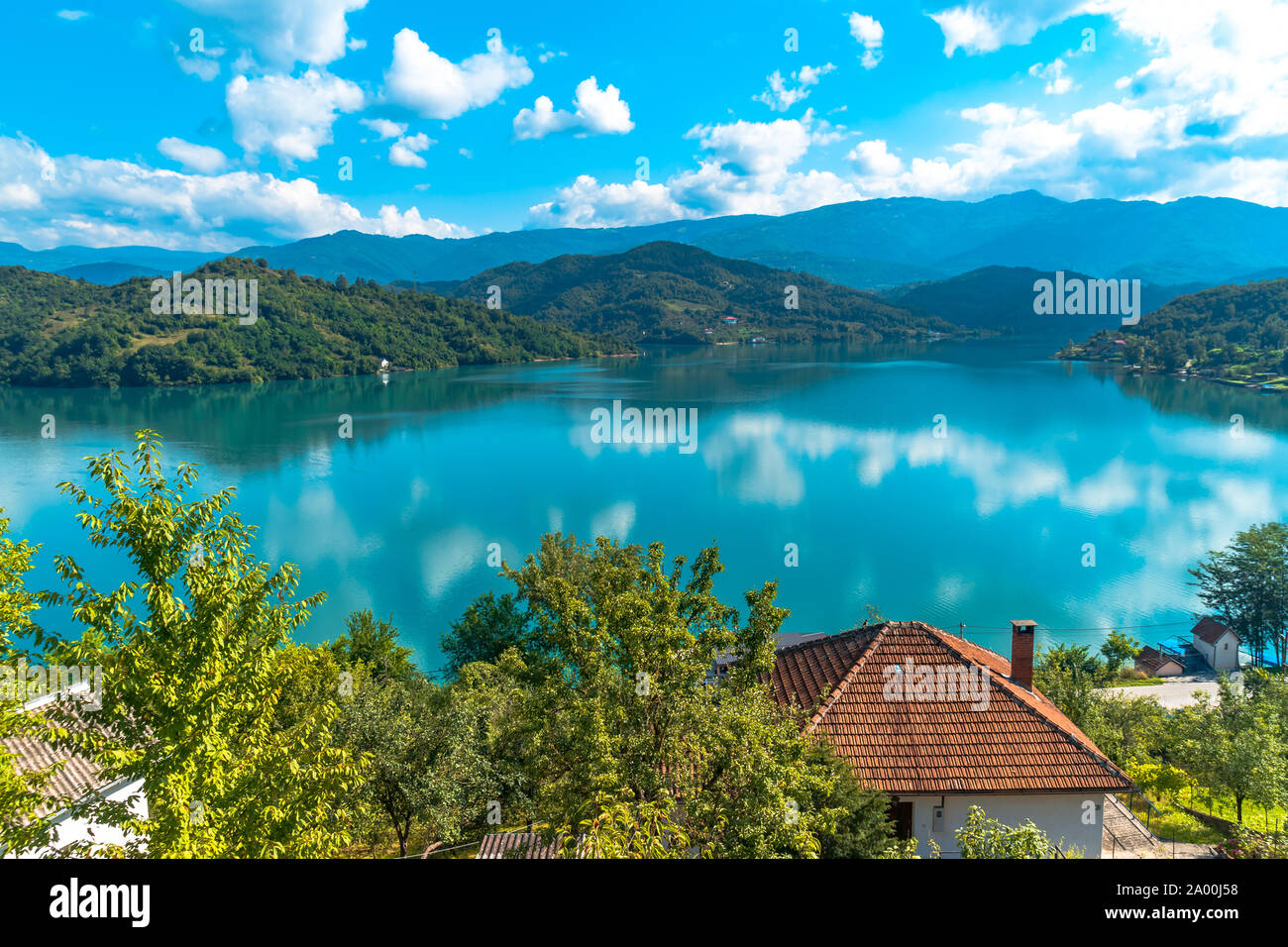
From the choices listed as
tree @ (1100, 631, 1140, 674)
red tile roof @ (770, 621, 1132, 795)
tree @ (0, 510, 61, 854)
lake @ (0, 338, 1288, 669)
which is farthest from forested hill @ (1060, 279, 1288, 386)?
tree @ (0, 510, 61, 854)

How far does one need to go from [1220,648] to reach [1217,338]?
4874 inches

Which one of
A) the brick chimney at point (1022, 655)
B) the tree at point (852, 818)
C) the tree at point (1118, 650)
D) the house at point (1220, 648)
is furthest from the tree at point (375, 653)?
the house at point (1220, 648)

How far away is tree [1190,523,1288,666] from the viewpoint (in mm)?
33594

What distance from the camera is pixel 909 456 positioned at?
64.4 meters

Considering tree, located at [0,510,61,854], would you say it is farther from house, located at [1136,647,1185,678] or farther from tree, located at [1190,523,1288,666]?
tree, located at [1190,523,1288,666]

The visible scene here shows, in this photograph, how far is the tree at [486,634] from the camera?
979 inches

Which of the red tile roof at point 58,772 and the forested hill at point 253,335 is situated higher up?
the forested hill at point 253,335

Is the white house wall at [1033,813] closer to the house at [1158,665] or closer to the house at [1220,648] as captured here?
the house at [1158,665]

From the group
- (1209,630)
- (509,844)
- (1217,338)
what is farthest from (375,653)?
(1217,338)

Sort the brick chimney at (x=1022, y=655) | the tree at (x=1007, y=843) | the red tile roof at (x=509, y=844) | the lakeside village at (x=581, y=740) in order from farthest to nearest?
the brick chimney at (x=1022, y=655), the red tile roof at (x=509, y=844), the lakeside village at (x=581, y=740), the tree at (x=1007, y=843)

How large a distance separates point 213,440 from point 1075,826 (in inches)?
3120

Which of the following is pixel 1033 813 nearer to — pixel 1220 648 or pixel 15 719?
pixel 15 719

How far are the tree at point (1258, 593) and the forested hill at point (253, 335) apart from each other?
128 metres
